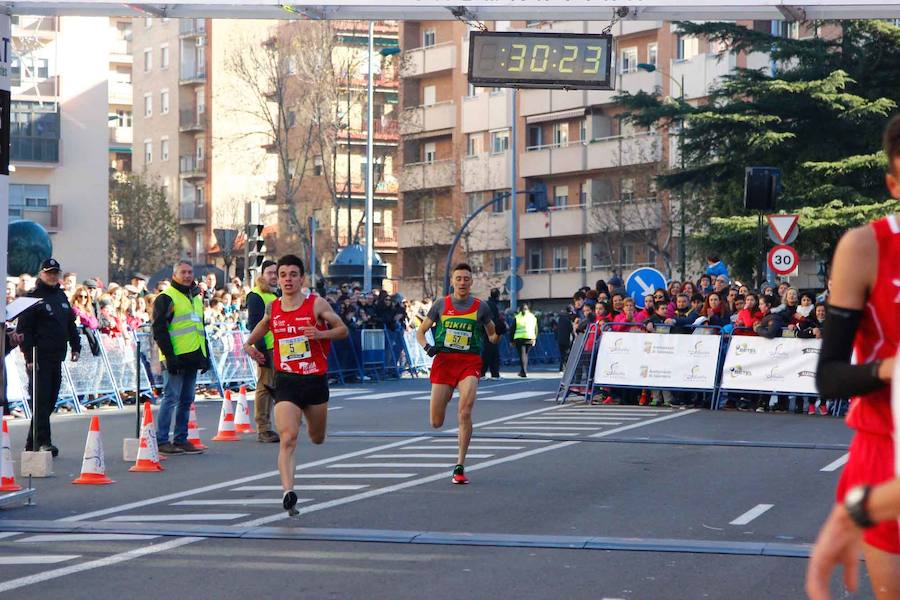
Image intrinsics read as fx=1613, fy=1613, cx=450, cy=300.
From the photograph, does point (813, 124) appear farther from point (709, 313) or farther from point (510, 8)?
point (510, 8)

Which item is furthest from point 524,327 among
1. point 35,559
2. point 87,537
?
point 35,559

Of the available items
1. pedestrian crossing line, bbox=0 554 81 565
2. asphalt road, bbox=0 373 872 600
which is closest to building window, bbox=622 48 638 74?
asphalt road, bbox=0 373 872 600

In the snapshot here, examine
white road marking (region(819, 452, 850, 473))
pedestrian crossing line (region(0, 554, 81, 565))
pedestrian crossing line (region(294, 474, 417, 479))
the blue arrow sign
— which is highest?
the blue arrow sign

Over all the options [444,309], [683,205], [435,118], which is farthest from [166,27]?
[444,309]

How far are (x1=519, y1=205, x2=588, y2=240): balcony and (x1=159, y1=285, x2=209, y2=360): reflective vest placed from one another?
56.6m

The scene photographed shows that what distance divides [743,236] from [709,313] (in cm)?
1432

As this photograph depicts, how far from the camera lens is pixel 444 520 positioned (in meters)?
11.0

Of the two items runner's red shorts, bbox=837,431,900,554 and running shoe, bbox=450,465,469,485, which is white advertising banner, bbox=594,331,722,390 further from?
runner's red shorts, bbox=837,431,900,554

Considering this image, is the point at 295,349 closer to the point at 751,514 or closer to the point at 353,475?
the point at 353,475

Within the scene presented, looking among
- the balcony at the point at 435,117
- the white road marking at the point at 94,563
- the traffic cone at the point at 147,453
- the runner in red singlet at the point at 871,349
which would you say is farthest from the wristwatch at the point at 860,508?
the balcony at the point at 435,117

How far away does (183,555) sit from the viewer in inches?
370

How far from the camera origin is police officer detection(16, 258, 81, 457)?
51.5 feet

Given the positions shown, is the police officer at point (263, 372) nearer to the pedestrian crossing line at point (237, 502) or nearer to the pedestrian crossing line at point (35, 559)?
the pedestrian crossing line at point (237, 502)

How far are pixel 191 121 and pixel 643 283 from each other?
71.0m
